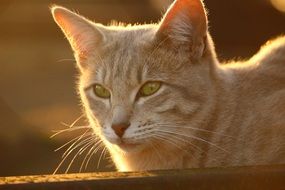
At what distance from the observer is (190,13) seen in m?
3.12

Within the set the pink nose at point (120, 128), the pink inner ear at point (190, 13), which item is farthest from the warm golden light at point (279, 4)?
the pink nose at point (120, 128)

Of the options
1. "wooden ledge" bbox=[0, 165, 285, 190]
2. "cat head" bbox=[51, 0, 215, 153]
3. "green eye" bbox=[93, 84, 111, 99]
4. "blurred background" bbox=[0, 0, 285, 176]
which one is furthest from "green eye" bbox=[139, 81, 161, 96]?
"blurred background" bbox=[0, 0, 285, 176]

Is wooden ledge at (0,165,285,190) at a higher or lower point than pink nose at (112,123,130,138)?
lower

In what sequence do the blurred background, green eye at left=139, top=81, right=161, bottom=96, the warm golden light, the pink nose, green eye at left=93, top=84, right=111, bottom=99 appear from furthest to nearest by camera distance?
the warm golden light < the blurred background < green eye at left=93, top=84, right=111, bottom=99 < green eye at left=139, top=81, right=161, bottom=96 < the pink nose

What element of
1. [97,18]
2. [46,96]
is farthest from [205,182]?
[97,18]

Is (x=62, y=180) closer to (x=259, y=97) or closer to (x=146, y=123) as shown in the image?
(x=146, y=123)

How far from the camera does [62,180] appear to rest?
2135mm

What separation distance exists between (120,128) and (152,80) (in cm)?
31

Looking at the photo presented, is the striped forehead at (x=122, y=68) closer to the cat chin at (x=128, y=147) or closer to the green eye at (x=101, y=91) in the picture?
the green eye at (x=101, y=91)

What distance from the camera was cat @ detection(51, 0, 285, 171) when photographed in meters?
3.08

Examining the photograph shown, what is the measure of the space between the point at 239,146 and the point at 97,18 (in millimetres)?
8578

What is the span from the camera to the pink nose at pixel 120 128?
9.96 feet

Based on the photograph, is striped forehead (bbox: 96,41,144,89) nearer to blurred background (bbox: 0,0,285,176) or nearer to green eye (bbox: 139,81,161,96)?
green eye (bbox: 139,81,161,96)

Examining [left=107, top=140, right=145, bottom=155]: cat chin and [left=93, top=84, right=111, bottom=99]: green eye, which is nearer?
[left=107, top=140, right=145, bottom=155]: cat chin
